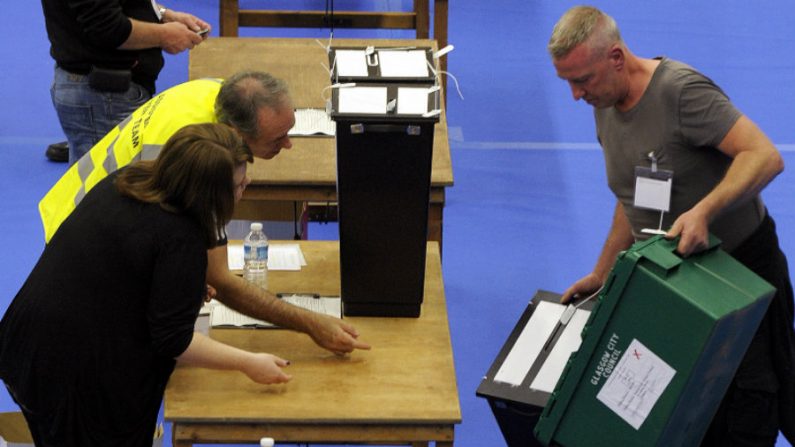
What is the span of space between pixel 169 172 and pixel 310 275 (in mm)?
912

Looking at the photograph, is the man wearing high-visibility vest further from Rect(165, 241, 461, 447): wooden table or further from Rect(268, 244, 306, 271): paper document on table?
Rect(268, 244, 306, 271): paper document on table

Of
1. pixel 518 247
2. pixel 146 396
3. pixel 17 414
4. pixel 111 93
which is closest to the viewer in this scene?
pixel 146 396

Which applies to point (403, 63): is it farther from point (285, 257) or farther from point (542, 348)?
point (542, 348)

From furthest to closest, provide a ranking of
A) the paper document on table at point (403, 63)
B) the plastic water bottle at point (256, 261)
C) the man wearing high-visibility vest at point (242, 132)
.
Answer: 1. the plastic water bottle at point (256, 261)
2. the paper document on table at point (403, 63)
3. the man wearing high-visibility vest at point (242, 132)

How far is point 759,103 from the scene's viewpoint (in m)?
6.14

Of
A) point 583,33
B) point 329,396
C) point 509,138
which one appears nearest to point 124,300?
point 329,396

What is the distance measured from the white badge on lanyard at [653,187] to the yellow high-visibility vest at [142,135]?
103 centimetres

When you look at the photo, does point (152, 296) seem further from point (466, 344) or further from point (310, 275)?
point (466, 344)

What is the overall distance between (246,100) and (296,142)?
991 mm

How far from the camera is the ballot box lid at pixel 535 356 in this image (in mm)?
2719

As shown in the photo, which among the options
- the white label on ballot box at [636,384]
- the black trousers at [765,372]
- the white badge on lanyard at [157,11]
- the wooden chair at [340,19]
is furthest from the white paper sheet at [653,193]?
the wooden chair at [340,19]

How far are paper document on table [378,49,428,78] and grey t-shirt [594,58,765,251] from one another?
49cm

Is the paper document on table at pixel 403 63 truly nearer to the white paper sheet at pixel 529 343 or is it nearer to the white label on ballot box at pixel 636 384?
the white paper sheet at pixel 529 343

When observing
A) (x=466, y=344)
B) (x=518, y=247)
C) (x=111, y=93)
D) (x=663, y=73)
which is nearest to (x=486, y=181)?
(x=518, y=247)
